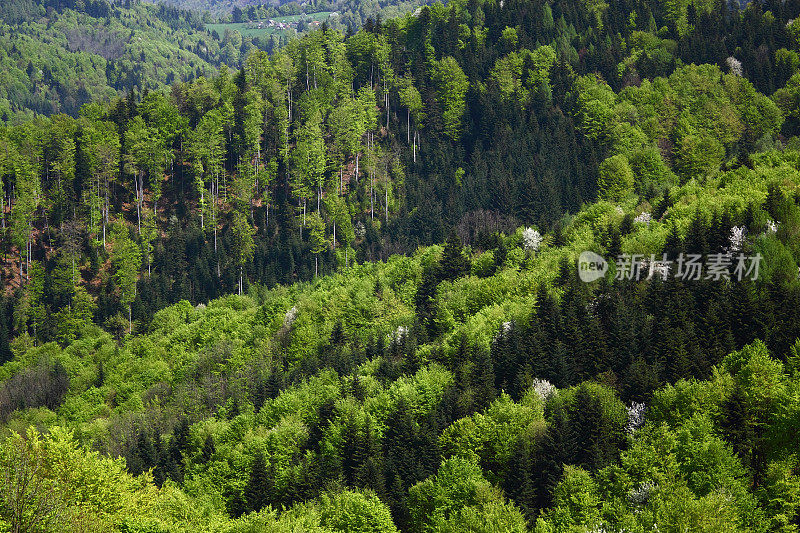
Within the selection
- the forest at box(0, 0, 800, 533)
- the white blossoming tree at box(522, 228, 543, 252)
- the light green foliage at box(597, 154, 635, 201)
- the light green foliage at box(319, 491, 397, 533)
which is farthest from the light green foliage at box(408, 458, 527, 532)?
the light green foliage at box(597, 154, 635, 201)

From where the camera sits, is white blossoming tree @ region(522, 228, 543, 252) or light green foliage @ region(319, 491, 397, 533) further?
white blossoming tree @ region(522, 228, 543, 252)

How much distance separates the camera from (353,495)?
74500 mm

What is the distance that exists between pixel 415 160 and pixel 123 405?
94683 millimetres

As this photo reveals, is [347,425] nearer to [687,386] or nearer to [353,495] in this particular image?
[353,495]

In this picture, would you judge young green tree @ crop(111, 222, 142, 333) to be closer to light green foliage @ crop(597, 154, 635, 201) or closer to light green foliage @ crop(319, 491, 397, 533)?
light green foliage @ crop(597, 154, 635, 201)

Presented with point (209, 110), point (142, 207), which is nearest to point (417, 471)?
point (142, 207)

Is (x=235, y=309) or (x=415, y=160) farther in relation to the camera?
(x=415, y=160)

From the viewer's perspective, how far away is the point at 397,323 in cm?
13188

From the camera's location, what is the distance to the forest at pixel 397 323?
7162 cm

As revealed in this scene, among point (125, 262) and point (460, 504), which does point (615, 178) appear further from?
point (460, 504)

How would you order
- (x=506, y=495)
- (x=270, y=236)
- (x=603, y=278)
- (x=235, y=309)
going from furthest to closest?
(x=270, y=236), (x=235, y=309), (x=603, y=278), (x=506, y=495)

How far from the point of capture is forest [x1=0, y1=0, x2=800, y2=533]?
7162cm

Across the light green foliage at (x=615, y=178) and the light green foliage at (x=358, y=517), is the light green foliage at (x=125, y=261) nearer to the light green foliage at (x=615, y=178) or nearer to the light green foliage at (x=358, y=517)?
the light green foliage at (x=615, y=178)

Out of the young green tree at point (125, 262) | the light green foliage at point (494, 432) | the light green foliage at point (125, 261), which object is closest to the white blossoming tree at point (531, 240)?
the light green foliage at point (494, 432)
